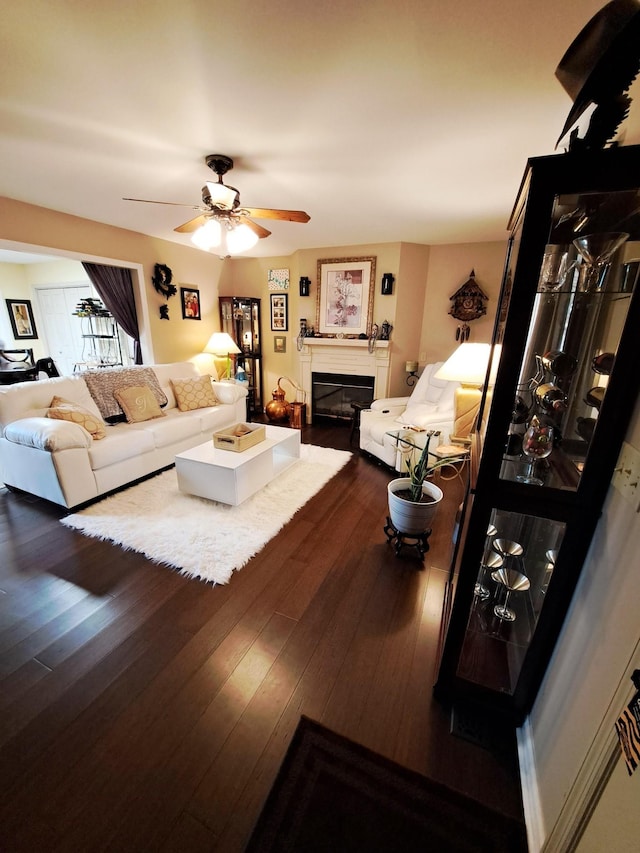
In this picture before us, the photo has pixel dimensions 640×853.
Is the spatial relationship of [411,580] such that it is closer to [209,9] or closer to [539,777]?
[539,777]

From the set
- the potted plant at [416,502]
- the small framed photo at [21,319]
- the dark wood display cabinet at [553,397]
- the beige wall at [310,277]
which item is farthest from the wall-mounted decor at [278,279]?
the small framed photo at [21,319]

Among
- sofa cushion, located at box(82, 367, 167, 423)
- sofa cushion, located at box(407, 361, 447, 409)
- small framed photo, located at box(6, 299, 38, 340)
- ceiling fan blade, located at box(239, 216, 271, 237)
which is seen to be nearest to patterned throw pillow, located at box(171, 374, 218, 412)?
sofa cushion, located at box(82, 367, 167, 423)

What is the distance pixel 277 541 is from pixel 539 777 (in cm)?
161

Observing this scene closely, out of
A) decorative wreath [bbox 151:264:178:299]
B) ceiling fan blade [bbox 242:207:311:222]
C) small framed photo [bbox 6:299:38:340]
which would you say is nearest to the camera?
ceiling fan blade [bbox 242:207:311:222]

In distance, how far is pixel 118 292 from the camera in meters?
3.94

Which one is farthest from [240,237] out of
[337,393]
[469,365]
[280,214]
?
[337,393]

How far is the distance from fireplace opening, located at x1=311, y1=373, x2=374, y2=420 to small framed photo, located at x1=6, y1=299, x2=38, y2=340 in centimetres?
585

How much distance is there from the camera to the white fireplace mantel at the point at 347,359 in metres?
4.49

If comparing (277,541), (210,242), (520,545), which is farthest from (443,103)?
(277,541)

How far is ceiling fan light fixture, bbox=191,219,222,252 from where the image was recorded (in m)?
2.29

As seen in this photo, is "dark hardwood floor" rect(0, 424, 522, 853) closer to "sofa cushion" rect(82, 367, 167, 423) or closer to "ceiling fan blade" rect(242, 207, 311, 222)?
"sofa cushion" rect(82, 367, 167, 423)

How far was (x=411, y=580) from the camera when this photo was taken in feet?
6.52

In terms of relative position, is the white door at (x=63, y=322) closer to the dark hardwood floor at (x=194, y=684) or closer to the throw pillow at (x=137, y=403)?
the throw pillow at (x=137, y=403)

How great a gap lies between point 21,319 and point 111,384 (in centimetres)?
494
